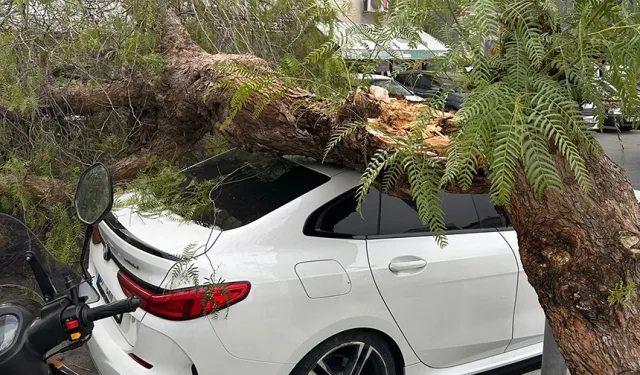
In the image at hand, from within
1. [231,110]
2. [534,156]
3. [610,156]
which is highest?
[534,156]

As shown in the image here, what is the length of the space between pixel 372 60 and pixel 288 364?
1396mm

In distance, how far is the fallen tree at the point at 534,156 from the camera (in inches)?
59.0

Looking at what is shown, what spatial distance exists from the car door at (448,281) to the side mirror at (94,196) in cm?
131

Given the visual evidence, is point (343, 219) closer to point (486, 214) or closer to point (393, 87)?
point (393, 87)

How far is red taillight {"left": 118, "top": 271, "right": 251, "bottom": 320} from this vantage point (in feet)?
7.43

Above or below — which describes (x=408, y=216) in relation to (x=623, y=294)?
below

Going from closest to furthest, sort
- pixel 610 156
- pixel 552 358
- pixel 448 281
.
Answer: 1. pixel 610 156
2. pixel 552 358
3. pixel 448 281

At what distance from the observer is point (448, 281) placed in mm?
2832

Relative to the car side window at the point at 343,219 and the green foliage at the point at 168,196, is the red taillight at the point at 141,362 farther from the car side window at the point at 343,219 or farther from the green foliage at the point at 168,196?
the car side window at the point at 343,219

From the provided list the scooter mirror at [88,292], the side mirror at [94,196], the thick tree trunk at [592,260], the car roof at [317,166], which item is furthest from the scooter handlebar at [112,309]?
the car roof at [317,166]

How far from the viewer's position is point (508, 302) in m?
3.08

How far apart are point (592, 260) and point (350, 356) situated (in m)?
1.36

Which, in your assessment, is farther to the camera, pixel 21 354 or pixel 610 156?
pixel 610 156

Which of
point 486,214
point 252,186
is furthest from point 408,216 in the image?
point 252,186
